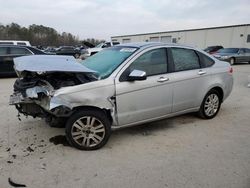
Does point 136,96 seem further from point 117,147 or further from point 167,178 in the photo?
point 167,178

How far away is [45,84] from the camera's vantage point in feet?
13.6

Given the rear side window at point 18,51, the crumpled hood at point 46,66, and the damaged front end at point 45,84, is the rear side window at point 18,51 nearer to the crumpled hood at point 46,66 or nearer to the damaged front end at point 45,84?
the crumpled hood at point 46,66

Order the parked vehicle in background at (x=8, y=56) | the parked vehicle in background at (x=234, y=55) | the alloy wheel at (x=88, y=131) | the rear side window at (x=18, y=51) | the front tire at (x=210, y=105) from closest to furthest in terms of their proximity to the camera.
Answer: the alloy wheel at (x=88, y=131)
the front tire at (x=210, y=105)
the parked vehicle in background at (x=8, y=56)
the rear side window at (x=18, y=51)
the parked vehicle in background at (x=234, y=55)

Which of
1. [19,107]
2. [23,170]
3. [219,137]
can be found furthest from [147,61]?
[23,170]

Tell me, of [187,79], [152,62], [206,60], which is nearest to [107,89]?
[152,62]

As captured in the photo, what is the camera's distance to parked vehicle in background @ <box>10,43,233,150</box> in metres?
4.05

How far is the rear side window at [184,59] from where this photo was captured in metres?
5.08

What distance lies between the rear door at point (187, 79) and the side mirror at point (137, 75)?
880 mm

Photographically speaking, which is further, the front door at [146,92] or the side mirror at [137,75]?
the front door at [146,92]

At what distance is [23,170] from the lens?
11.7 ft

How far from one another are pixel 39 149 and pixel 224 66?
4.12m

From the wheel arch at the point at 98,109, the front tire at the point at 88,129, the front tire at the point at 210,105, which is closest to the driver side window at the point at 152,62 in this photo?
the wheel arch at the point at 98,109

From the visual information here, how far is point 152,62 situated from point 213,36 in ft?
139

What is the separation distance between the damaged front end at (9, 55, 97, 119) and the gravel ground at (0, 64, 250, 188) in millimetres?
616
